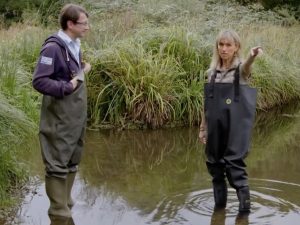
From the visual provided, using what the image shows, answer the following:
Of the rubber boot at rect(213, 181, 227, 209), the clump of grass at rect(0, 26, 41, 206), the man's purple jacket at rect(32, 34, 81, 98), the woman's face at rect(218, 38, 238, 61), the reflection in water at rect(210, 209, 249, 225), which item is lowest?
the reflection in water at rect(210, 209, 249, 225)

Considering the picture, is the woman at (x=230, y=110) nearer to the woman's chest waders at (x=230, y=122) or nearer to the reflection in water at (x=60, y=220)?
the woman's chest waders at (x=230, y=122)

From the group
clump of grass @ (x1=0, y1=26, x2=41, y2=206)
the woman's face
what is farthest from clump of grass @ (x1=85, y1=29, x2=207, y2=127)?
the woman's face

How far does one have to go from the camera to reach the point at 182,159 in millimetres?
7324

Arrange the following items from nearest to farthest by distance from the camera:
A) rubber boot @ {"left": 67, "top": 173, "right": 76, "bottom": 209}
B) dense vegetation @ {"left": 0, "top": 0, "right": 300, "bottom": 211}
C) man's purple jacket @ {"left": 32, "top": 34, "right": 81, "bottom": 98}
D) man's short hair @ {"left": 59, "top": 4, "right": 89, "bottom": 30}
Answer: man's purple jacket @ {"left": 32, "top": 34, "right": 81, "bottom": 98}
man's short hair @ {"left": 59, "top": 4, "right": 89, "bottom": 30}
rubber boot @ {"left": 67, "top": 173, "right": 76, "bottom": 209}
dense vegetation @ {"left": 0, "top": 0, "right": 300, "bottom": 211}

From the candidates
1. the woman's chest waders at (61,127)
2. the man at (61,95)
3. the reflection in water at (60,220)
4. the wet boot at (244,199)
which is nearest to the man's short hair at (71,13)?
the man at (61,95)

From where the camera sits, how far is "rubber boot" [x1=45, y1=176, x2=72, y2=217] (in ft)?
16.2

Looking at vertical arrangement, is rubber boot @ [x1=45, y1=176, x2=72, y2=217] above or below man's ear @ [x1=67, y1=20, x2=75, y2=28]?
below

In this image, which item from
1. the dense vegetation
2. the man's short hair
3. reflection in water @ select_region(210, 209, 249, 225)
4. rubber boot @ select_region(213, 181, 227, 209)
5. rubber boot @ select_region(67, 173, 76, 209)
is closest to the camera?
the man's short hair

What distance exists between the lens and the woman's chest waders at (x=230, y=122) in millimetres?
4973

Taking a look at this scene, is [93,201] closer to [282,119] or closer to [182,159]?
[182,159]

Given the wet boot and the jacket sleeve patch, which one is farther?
the wet boot

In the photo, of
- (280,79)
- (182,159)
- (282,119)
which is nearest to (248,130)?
(182,159)

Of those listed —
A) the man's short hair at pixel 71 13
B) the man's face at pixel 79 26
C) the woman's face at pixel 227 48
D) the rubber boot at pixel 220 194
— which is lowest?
the rubber boot at pixel 220 194

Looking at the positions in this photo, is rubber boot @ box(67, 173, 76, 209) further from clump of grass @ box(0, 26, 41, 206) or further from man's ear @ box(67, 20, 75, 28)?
man's ear @ box(67, 20, 75, 28)
